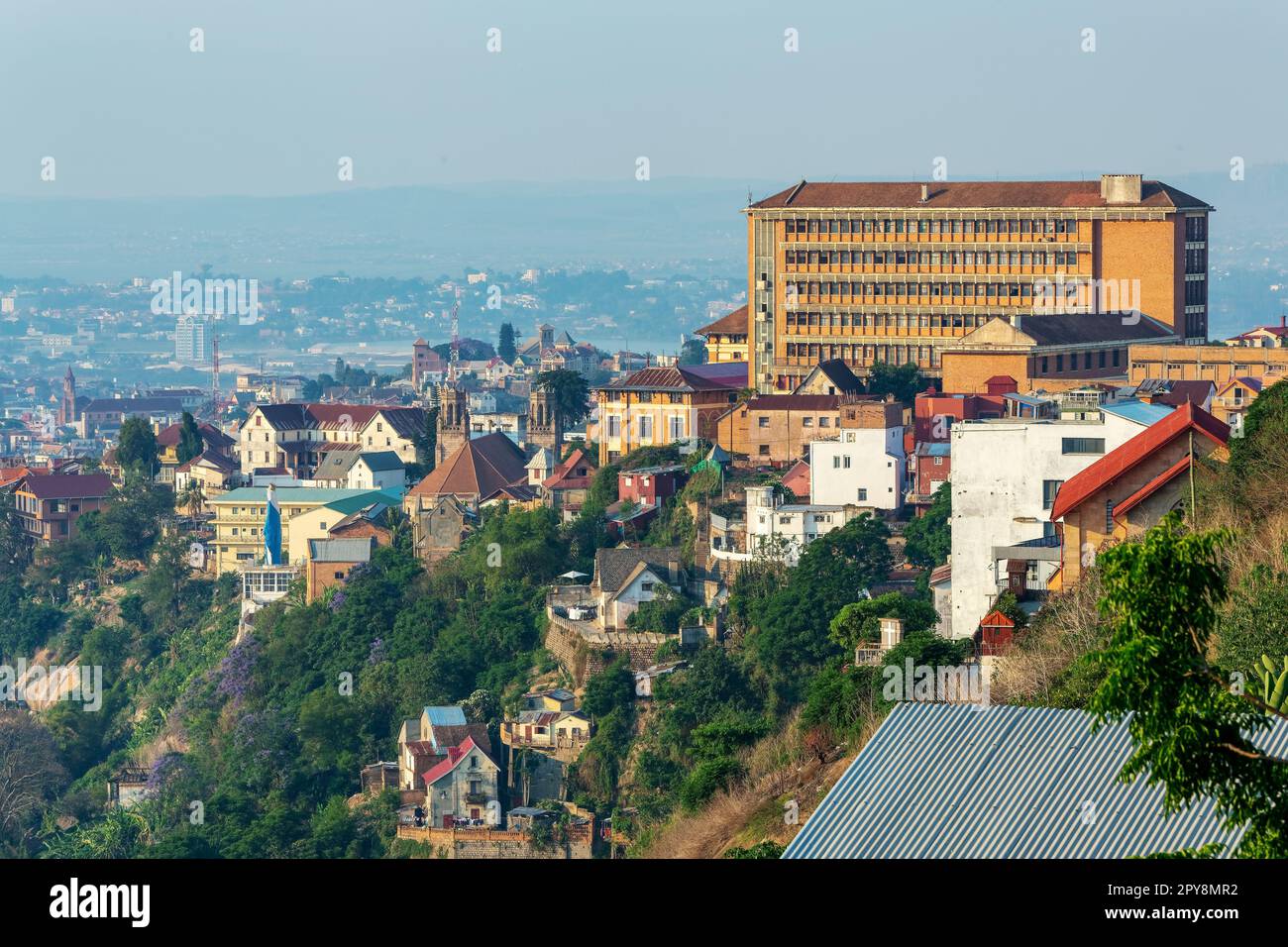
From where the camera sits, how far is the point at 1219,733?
10164 millimetres

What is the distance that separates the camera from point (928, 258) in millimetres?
61938

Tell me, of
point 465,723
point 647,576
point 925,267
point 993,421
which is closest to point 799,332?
point 925,267

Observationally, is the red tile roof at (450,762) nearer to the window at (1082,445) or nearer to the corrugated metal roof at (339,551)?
the window at (1082,445)

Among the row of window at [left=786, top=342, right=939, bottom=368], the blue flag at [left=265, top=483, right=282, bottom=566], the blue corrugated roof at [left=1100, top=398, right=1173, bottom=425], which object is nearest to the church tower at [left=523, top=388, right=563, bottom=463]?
the blue flag at [left=265, top=483, right=282, bottom=566]

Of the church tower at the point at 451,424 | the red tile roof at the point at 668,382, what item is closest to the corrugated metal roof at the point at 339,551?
the red tile roof at the point at 668,382

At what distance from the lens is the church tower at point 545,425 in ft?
230

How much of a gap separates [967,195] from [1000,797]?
50344 millimetres

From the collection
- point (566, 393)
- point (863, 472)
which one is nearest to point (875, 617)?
point (863, 472)

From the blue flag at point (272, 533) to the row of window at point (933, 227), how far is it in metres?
17.9

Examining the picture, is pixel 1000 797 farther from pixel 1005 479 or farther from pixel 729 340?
pixel 729 340

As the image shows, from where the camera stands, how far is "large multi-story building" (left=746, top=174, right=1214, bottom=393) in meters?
60.3

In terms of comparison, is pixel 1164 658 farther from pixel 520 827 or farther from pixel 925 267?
pixel 925 267

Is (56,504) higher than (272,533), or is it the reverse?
(272,533)
